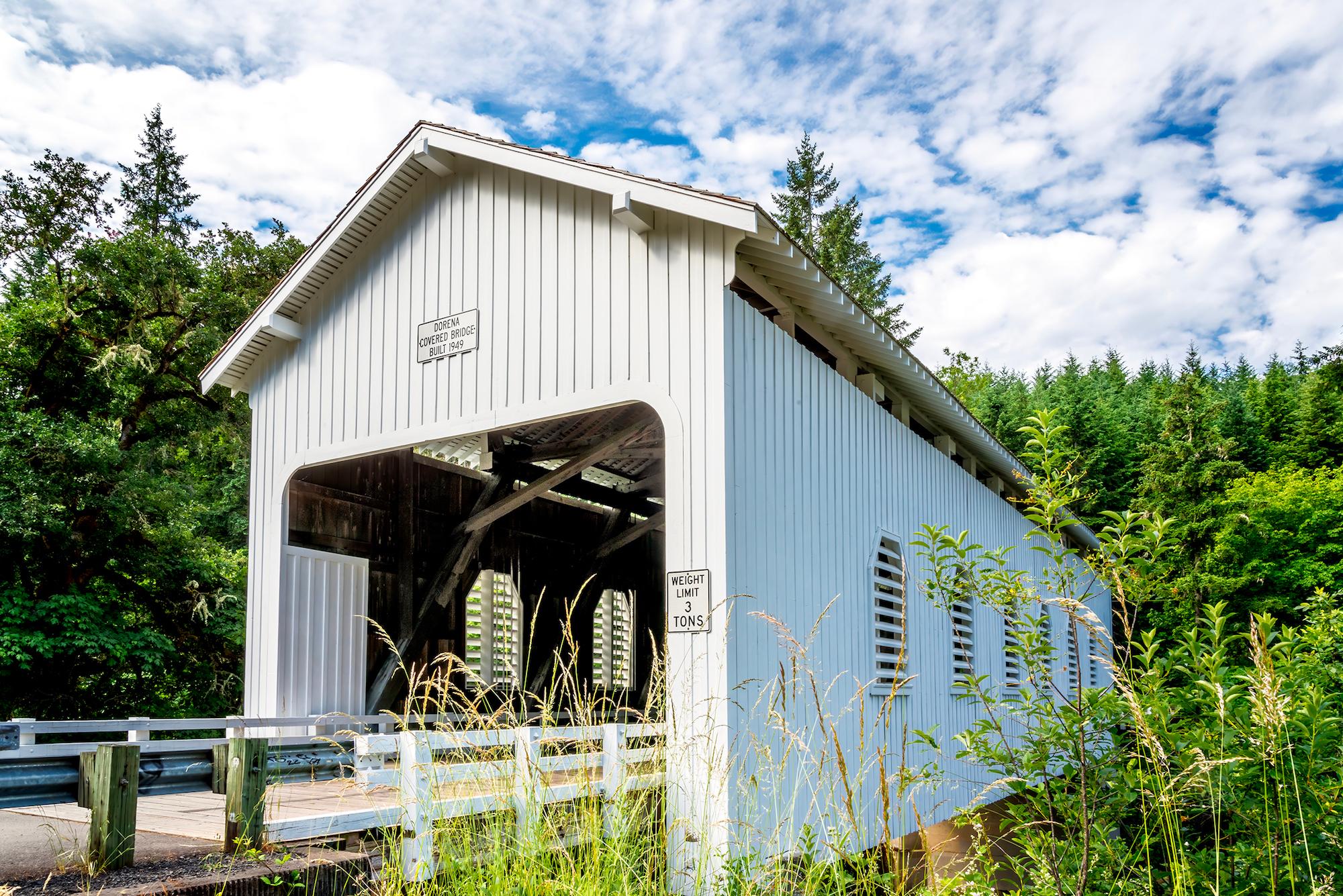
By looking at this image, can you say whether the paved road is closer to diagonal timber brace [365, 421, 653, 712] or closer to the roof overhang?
diagonal timber brace [365, 421, 653, 712]

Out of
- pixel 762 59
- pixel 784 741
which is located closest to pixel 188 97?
pixel 762 59

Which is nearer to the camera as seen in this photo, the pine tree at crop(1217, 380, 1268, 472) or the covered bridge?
the covered bridge

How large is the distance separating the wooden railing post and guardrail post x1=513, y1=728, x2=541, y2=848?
119cm

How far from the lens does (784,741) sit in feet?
17.7

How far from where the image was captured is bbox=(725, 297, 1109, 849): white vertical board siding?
534cm

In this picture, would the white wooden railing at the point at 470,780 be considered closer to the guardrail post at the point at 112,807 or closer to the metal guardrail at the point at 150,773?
the metal guardrail at the point at 150,773

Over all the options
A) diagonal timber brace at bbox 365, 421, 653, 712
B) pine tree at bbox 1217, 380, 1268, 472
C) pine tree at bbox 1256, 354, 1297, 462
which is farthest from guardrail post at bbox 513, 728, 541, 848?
pine tree at bbox 1256, 354, 1297, 462

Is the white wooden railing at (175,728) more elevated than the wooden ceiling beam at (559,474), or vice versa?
the wooden ceiling beam at (559,474)

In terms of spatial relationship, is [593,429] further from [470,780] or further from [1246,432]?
[1246,432]

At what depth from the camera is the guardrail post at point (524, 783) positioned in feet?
10.1

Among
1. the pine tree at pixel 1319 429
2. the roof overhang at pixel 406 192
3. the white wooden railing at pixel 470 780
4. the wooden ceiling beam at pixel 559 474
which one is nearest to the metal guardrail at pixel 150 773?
the white wooden railing at pixel 470 780

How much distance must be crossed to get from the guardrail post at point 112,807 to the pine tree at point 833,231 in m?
26.4

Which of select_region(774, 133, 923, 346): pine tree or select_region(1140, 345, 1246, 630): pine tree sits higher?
select_region(774, 133, 923, 346): pine tree

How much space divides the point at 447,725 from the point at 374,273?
4.79m
